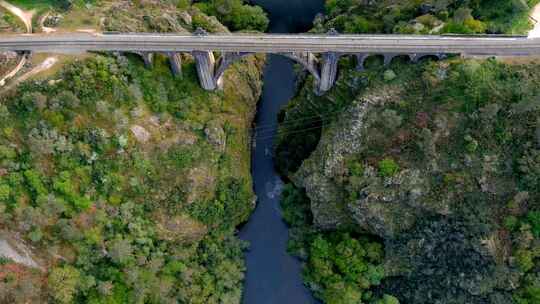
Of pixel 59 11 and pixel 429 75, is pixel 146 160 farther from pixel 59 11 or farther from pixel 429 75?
pixel 429 75

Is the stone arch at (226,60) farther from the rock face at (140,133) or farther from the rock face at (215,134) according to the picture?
the rock face at (140,133)

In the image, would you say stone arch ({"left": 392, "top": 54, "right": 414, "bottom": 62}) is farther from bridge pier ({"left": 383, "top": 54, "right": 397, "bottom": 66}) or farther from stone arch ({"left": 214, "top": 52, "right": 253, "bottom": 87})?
stone arch ({"left": 214, "top": 52, "right": 253, "bottom": 87})

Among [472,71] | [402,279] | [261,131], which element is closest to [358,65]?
[472,71]

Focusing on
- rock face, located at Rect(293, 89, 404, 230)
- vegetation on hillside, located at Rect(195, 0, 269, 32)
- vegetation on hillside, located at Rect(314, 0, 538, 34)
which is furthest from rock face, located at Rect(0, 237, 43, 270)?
vegetation on hillside, located at Rect(314, 0, 538, 34)

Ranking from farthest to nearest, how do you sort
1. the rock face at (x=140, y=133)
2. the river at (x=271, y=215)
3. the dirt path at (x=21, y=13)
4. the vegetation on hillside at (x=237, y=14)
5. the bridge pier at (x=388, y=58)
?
the vegetation on hillside at (x=237, y=14)
the river at (x=271, y=215)
the dirt path at (x=21, y=13)
the rock face at (x=140, y=133)
the bridge pier at (x=388, y=58)

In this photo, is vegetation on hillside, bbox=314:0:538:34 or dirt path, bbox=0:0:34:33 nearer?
vegetation on hillside, bbox=314:0:538:34

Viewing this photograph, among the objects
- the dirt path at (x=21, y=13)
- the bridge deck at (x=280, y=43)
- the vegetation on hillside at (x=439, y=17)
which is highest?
the dirt path at (x=21, y=13)

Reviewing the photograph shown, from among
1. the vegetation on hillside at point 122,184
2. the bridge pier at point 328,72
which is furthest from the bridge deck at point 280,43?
the vegetation on hillside at point 122,184
